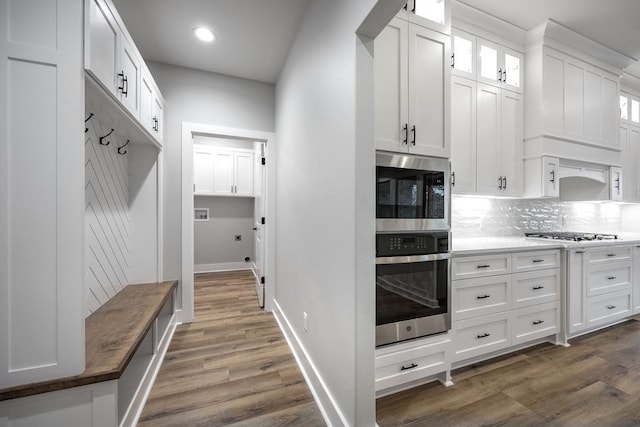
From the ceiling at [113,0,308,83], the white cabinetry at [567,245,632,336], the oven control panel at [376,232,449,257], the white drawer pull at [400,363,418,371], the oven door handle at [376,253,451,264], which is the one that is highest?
the ceiling at [113,0,308,83]

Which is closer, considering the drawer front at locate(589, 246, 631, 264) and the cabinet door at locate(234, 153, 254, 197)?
the drawer front at locate(589, 246, 631, 264)

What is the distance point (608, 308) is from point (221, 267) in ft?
A: 18.2

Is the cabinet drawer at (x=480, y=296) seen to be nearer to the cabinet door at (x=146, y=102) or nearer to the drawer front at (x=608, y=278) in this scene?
the drawer front at (x=608, y=278)

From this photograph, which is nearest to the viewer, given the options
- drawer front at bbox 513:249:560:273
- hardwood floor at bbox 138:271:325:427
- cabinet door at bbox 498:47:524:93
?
hardwood floor at bbox 138:271:325:427

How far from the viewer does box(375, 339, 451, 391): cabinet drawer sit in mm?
1510

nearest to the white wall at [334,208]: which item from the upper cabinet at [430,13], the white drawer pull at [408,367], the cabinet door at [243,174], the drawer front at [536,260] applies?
the white drawer pull at [408,367]

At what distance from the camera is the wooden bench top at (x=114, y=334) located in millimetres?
1004

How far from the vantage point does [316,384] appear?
5.29 feet

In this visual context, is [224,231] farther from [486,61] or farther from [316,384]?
[486,61]

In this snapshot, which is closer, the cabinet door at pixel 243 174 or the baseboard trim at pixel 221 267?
the cabinet door at pixel 243 174

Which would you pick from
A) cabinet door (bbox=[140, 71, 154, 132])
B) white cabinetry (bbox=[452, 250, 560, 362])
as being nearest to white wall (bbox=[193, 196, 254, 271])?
cabinet door (bbox=[140, 71, 154, 132])

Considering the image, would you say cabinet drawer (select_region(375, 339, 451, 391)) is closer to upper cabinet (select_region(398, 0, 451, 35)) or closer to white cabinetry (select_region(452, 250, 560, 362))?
white cabinetry (select_region(452, 250, 560, 362))

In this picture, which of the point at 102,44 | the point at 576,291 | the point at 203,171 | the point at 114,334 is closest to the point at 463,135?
the point at 576,291

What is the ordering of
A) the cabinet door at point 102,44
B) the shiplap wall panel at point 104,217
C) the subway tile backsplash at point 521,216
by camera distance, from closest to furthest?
the cabinet door at point 102,44 < the shiplap wall panel at point 104,217 < the subway tile backsplash at point 521,216
